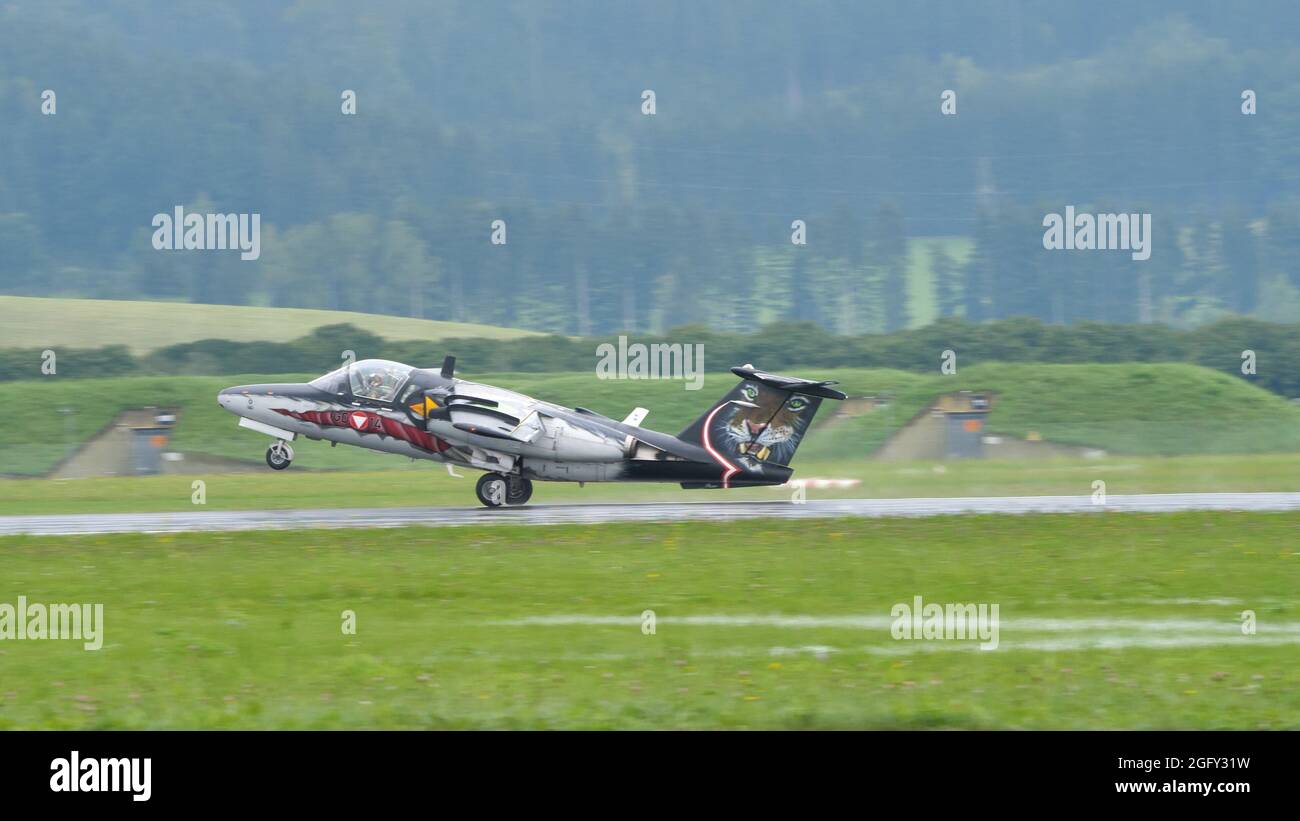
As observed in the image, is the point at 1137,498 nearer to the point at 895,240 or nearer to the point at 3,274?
the point at 895,240

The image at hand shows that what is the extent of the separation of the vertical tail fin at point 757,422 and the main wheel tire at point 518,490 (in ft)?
12.4

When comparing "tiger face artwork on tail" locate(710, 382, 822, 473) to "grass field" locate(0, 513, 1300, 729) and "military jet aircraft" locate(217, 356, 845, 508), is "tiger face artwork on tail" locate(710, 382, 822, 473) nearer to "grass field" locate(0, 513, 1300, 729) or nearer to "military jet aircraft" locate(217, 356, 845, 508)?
"military jet aircraft" locate(217, 356, 845, 508)

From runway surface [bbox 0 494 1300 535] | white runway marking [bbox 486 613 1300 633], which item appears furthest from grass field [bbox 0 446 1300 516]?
white runway marking [bbox 486 613 1300 633]

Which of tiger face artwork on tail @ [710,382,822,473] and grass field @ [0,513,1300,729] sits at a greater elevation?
tiger face artwork on tail @ [710,382,822,473]

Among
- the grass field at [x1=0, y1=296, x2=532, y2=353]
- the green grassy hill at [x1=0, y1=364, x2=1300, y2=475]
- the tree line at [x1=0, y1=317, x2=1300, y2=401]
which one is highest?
the grass field at [x1=0, y1=296, x2=532, y2=353]

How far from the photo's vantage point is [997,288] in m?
127

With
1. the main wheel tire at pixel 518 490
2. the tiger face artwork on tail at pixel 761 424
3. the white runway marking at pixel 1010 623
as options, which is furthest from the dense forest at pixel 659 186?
the white runway marking at pixel 1010 623

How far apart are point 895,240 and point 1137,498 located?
98256 millimetres

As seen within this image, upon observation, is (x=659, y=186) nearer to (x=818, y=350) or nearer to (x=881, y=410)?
(x=818, y=350)

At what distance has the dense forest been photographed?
404ft

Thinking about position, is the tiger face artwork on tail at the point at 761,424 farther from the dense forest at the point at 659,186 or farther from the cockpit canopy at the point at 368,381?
the dense forest at the point at 659,186

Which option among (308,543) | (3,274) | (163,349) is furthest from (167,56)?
(308,543)

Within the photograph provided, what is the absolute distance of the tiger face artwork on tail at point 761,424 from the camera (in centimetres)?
3241

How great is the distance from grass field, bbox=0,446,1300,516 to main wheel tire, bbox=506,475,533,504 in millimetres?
1528
